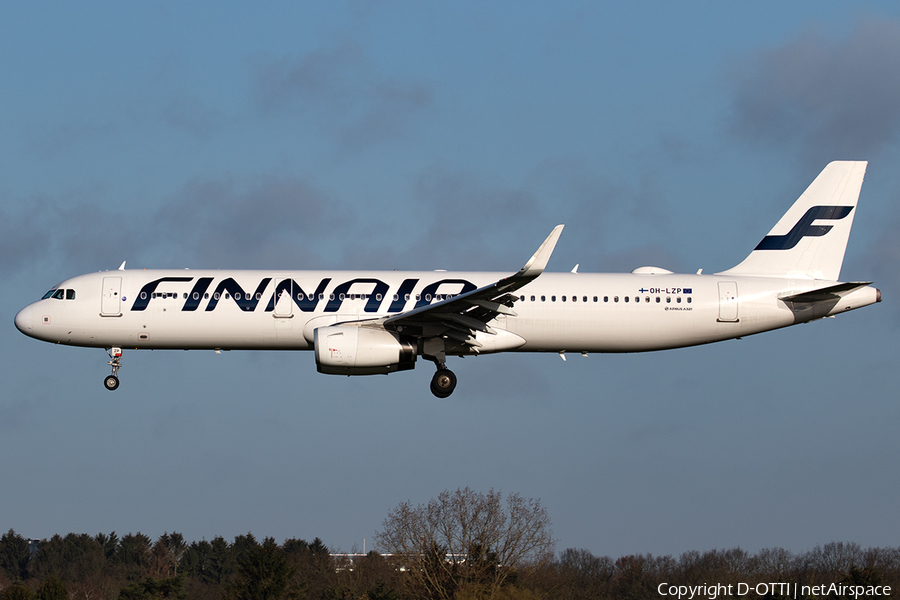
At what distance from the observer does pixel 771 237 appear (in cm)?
3700

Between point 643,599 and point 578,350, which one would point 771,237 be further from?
point 643,599

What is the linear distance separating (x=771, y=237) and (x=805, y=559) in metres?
58.0

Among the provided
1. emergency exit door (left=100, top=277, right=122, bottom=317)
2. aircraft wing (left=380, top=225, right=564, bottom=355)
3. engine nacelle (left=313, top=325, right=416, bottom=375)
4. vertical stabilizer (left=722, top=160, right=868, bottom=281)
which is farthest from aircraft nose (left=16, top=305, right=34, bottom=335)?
vertical stabilizer (left=722, top=160, right=868, bottom=281)

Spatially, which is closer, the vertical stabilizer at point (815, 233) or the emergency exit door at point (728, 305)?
the emergency exit door at point (728, 305)

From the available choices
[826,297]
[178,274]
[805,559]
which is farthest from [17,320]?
[805,559]

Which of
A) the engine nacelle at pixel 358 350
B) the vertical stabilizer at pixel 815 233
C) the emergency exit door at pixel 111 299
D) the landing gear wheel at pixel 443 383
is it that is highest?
the vertical stabilizer at pixel 815 233

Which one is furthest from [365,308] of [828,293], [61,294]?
[828,293]

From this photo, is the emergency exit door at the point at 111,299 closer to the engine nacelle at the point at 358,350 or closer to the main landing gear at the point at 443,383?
the engine nacelle at the point at 358,350

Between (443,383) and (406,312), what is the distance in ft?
9.17

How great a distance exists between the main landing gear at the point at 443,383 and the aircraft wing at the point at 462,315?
68 cm

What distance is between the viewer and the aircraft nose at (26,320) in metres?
34.3

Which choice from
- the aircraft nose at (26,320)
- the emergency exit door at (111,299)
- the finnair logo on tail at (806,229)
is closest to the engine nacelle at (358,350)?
the emergency exit door at (111,299)

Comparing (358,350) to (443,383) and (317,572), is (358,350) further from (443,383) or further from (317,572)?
(317,572)

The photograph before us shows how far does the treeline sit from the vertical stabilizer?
2232cm
